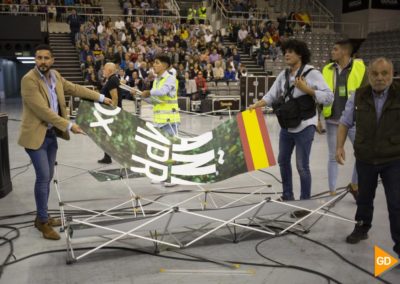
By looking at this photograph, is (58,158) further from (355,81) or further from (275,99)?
(355,81)

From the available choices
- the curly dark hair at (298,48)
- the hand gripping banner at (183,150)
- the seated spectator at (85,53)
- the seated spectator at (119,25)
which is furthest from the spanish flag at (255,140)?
the seated spectator at (119,25)

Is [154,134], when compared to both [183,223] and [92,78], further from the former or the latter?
[92,78]

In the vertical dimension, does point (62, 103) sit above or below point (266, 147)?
above

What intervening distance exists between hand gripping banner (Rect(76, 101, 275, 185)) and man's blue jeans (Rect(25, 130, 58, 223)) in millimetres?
304

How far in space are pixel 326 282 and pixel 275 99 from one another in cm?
187

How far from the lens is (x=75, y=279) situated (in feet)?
9.39

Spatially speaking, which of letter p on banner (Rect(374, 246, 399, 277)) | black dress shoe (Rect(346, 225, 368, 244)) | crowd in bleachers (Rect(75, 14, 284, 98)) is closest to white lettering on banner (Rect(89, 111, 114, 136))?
black dress shoe (Rect(346, 225, 368, 244))

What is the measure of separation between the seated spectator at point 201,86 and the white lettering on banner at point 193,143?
9.70 meters

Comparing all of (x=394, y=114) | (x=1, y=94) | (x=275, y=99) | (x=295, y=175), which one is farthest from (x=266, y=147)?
(x=1, y=94)

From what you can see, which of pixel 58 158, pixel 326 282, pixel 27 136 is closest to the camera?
pixel 326 282

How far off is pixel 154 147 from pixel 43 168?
0.97 m

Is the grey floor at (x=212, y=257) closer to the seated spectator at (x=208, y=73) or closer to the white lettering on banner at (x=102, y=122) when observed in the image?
the white lettering on banner at (x=102, y=122)

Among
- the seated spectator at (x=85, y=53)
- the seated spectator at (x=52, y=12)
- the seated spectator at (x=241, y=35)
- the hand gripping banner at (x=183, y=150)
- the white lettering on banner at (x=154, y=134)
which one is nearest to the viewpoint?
the hand gripping banner at (x=183, y=150)

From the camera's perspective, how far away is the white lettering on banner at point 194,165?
3752 millimetres
